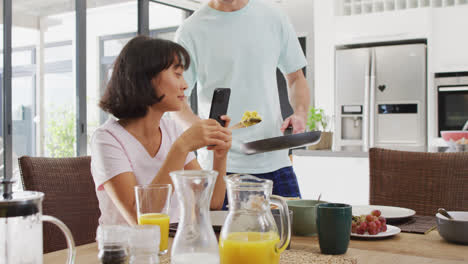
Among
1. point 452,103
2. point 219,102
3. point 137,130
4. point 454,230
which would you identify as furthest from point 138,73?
point 452,103

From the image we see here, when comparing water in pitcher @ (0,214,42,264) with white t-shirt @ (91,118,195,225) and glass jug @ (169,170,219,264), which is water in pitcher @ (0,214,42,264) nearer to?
glass jug @ (169,170,219,264)

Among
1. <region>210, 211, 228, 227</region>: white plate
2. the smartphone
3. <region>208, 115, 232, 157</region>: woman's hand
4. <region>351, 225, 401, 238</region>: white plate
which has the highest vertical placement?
the smartphone

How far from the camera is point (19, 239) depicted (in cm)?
65

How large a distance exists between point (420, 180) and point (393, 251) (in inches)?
31.1

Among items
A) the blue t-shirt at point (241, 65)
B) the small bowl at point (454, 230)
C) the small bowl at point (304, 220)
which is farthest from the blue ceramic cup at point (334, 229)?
the blue t-shirt at point (241, 65)

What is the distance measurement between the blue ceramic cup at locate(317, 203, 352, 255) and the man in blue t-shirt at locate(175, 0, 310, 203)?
0.79 meters

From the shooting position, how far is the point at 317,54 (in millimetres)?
5266

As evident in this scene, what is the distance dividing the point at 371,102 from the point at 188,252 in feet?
14.7

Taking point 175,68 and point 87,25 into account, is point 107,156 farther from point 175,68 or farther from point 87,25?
point 87,25

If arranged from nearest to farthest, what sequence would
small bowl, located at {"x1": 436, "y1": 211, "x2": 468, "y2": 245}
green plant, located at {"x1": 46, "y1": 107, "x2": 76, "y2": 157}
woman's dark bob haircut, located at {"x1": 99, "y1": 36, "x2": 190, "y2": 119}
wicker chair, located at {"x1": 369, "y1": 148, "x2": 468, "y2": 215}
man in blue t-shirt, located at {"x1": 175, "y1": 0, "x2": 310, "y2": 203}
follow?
small bowl, located at {"x1": 436, "y1": 211, "x2": 468, "y2": 245} → woman's dark bob haircut, located at {"x1": 99, "y1": 36, "x2": 190, "y2": 119} → wicker chair, located at {"x1": 369, "y1": 148, "x2": 468, "y2": 215} → man in blue t-shirt, located at {"x1": 175, "y1": 0, "x2": 310, "y2": 203} → green plant, located at {"x1": 46, "y1": 107, "x2": 76, "y2": 157}

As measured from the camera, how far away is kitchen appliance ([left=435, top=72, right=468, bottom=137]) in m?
4.68

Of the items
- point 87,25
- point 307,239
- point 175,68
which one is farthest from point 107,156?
point 87,25

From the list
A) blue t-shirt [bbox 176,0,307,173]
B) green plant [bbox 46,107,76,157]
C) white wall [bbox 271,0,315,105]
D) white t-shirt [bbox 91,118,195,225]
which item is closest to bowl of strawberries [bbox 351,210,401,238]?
white t-shirt [bbox 91,118,195,225]

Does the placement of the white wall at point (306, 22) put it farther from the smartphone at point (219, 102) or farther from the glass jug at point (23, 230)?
the glass jug at point (23, 230)
